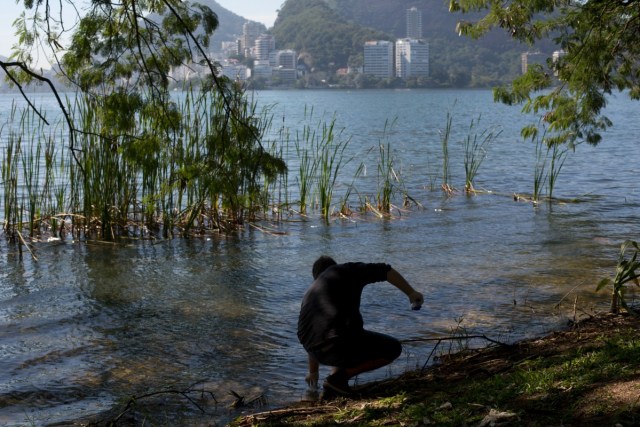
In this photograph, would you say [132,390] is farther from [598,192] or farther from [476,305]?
[598,192]

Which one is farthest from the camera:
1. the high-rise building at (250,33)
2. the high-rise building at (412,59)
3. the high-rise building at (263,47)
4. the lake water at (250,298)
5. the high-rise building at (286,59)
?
the high-rise building at (412,59)

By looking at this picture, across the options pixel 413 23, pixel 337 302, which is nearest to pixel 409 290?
pixel 337 302

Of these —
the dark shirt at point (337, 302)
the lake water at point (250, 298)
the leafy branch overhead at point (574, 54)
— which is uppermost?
the leafy branch overhead at point (574, 54)

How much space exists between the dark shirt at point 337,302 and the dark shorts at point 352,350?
0.04 m

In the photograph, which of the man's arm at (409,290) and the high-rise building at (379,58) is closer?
the man's arm at (409,290)

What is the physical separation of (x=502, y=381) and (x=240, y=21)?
464 feet

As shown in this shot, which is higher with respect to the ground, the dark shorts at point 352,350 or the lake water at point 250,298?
the dark shorts at point 352,350

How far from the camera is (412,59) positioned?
122 meters

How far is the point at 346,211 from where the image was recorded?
14.2 m

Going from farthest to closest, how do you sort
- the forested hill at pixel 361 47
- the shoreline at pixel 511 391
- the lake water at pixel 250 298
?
the forested hill at pixel 361 47, the lake water at pixel 250 298, the shoreline at pixel 511 391

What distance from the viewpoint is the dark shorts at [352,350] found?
5.23m

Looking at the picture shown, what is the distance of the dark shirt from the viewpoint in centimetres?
521

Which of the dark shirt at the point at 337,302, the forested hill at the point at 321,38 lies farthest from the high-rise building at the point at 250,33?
the dark shirt at the point at 337,302

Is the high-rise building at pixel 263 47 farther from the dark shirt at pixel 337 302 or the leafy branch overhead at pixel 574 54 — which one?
the dark shirt at pixel 337 302
